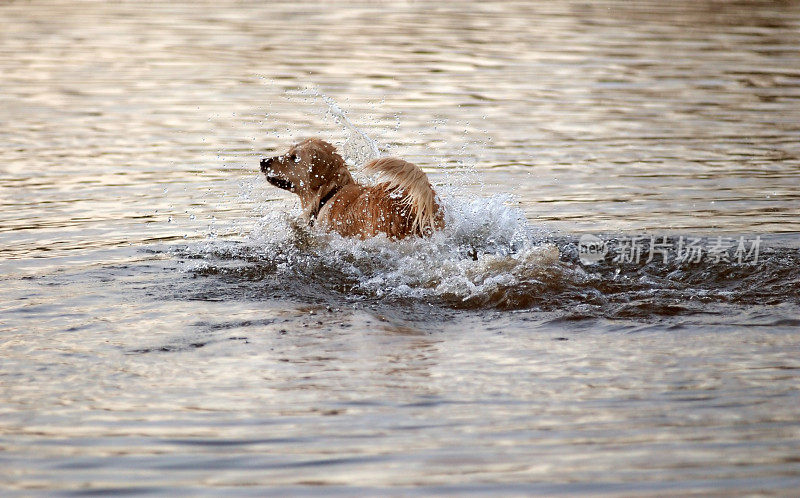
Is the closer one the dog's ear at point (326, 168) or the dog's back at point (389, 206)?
the dog's back at point (389, 206)

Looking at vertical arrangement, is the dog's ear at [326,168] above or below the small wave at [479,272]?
above

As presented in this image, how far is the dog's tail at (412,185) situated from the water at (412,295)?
0.69 feet

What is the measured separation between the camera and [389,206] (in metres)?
7.31

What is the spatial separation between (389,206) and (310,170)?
919mm

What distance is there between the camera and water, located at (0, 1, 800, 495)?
14.2 feet

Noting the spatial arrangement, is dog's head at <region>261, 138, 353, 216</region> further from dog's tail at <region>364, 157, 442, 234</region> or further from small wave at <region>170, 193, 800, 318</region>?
dog's tail at <region>364, 157, 442, 234</region>

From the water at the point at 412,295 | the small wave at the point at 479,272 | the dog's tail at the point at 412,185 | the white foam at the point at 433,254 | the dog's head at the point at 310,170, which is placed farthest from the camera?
the dog's head at the point at 310,170

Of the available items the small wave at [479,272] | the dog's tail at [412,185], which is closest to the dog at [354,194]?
the dog's tail at [412,185]

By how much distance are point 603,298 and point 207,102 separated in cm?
909

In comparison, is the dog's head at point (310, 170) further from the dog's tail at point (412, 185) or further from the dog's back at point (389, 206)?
the dog's tail at point (412, 185)

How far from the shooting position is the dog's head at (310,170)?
25.9 ft

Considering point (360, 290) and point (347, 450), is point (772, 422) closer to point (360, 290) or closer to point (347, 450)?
point (347, 450)

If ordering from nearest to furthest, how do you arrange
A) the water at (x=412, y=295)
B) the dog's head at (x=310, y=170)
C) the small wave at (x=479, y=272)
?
the water at (x=412, y=295), the small wave at (x=479, y=272), the dog's head at (x=310, y=170)

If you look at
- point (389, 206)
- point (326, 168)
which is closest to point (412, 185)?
point (389, 206)
